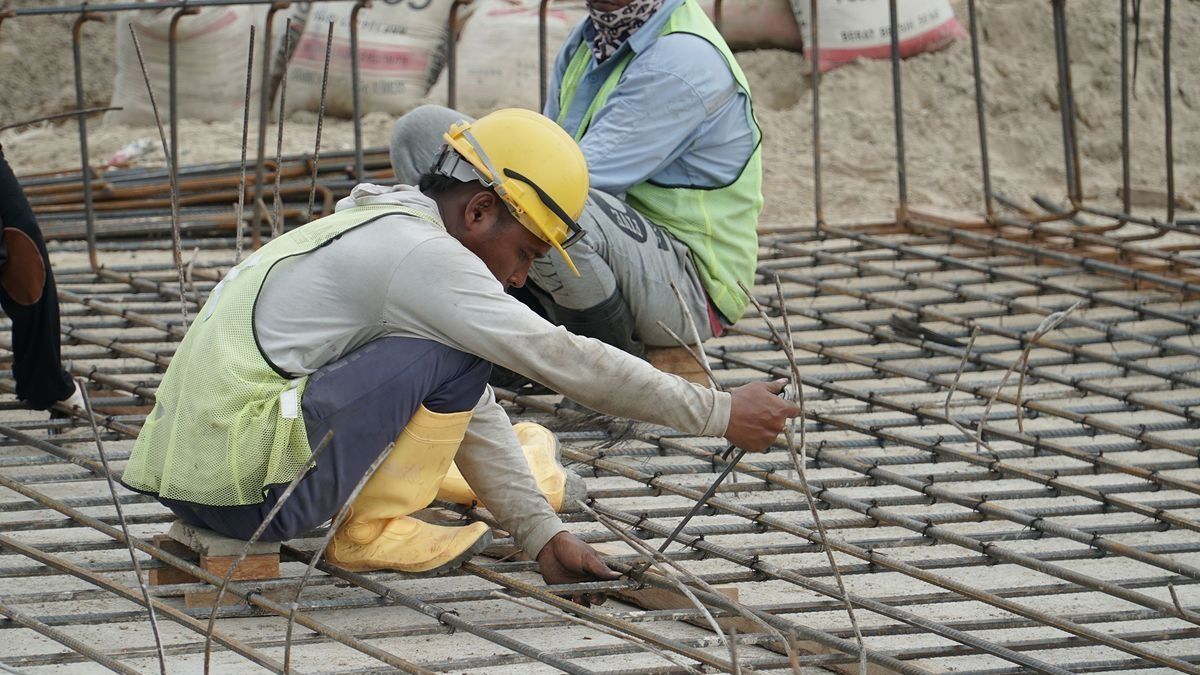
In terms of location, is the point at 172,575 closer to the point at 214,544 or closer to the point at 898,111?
the point at 214,544

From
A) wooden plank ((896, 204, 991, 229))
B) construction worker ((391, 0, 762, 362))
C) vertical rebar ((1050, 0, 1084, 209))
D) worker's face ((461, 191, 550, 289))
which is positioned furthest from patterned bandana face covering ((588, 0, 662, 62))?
vertical rebar ((1050, 0, 1084, 209))

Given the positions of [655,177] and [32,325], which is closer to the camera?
[32,325]

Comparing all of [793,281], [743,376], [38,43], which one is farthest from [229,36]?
[743,376]

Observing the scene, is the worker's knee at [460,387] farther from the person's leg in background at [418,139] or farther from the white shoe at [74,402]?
the white shoe at [74,402]

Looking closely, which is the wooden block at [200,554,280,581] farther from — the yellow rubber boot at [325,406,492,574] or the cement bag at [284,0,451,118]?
the cement bag at [284,0,451,118]

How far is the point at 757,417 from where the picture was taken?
8.41 feet

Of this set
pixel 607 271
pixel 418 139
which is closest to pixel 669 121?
pixel 607 271

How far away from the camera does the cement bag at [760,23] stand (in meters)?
7.18

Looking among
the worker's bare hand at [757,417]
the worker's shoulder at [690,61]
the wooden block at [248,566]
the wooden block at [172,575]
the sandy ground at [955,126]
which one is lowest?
the sandy ground at [955,126]

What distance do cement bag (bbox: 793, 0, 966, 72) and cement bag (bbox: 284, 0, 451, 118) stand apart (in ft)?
5.41

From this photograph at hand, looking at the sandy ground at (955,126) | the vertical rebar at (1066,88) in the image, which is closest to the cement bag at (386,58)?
the sandy ground at (955,126)

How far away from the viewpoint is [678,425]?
2562mm

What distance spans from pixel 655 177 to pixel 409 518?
4.34 feet

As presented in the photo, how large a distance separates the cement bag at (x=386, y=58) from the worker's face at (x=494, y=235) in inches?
185
